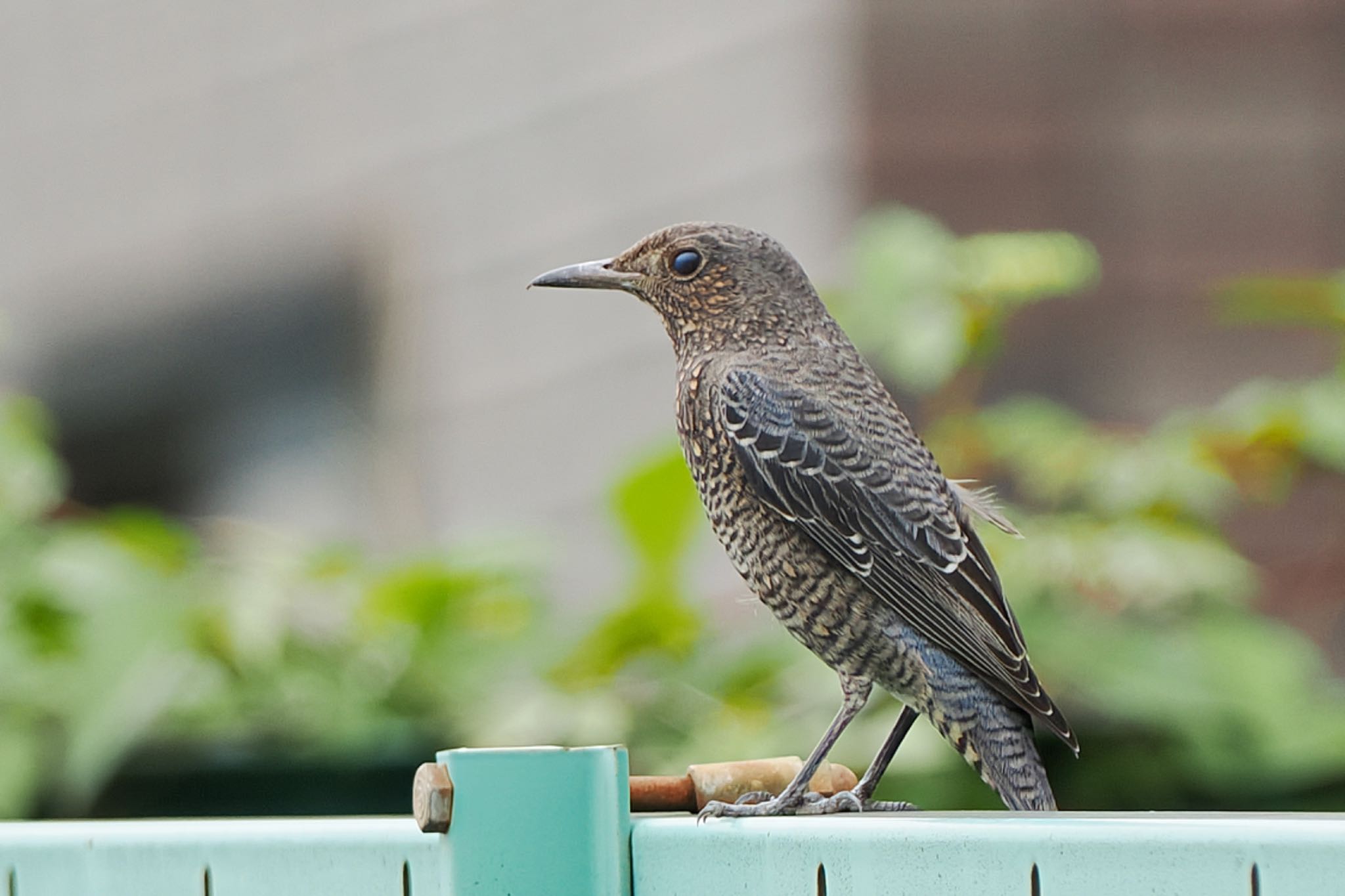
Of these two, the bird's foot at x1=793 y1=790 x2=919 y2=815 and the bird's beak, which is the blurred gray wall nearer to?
the bird's beak

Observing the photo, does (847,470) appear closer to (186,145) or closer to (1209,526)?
(1209,526)

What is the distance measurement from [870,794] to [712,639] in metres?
1.56

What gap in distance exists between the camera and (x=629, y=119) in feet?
21.0

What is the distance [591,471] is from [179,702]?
112 inches

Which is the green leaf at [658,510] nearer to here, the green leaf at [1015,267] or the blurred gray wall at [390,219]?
the blurred gray wall at [390,219]

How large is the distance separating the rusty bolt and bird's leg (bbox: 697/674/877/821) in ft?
0.90

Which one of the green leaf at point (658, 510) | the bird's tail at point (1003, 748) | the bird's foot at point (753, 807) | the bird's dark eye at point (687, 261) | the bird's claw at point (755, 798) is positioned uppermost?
the green leaf at point (658, 510)

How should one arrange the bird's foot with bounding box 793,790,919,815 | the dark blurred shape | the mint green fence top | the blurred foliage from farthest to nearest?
1. the dark blurred shape
2. the blurred foliage
3. the bird's foot with bounding box 793,790,919,815
4. the mint green fence top

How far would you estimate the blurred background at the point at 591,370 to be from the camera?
3.46 metres

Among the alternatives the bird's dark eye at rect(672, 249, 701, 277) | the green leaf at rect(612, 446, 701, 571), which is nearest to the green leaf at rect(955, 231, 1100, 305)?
the green leaf at rect(612, 446, 701, 571)

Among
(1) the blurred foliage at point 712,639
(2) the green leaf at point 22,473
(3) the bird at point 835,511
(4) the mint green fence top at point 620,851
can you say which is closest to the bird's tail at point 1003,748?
(3) the bird at point 835,511

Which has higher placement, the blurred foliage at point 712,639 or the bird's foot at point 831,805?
the blurred foliage at point 712,639

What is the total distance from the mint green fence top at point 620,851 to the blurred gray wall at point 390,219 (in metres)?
2.42

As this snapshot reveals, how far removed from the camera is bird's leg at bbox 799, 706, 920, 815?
1930 millimetres
